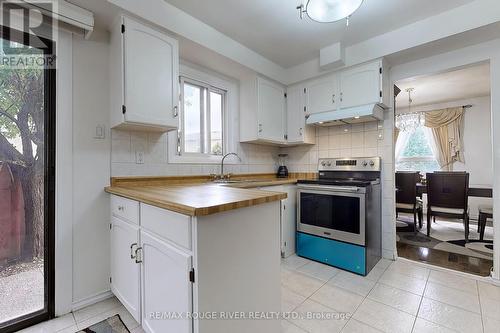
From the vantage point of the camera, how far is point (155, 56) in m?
1.85

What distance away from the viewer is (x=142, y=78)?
5.84 feet

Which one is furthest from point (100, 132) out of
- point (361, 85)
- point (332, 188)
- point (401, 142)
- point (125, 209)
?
point (401, 142)

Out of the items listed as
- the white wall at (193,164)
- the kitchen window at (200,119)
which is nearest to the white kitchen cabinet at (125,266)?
the white wall at (193,164)

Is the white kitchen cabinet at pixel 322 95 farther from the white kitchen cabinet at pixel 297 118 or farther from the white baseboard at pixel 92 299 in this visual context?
the white baseboard at pixel 92 299

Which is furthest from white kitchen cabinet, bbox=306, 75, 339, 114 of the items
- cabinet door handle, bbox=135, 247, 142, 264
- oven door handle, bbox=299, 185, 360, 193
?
cabinet door handle, bbox=135, 247, 142, 264

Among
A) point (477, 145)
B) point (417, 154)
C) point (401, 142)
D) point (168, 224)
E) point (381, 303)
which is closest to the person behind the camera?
point (168, 224)

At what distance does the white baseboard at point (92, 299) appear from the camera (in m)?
1.71

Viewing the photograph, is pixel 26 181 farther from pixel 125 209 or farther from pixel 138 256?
pixel 138 256

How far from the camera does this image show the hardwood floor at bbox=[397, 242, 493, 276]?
2.31m

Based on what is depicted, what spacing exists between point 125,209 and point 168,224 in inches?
25.2

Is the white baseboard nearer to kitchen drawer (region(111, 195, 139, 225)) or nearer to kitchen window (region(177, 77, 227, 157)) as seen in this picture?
kitchen drawer (region(111, 195, 139, 225))

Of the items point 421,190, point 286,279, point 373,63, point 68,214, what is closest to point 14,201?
point 68,214

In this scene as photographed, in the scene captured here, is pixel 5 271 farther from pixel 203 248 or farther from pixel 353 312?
pixel 353 312

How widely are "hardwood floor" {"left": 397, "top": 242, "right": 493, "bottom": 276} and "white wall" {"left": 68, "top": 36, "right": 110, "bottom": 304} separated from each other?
3.11m
